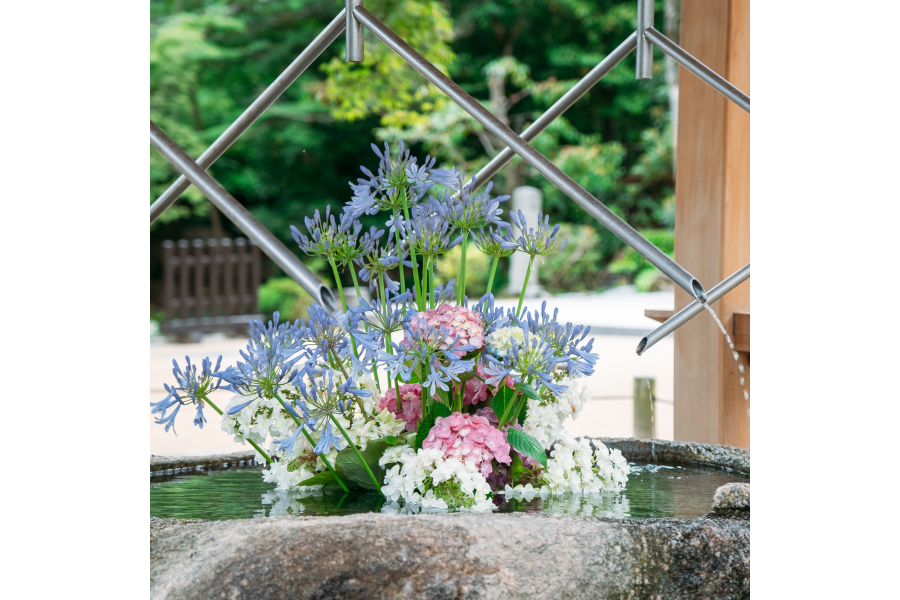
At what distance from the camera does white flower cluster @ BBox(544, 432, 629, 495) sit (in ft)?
3.54

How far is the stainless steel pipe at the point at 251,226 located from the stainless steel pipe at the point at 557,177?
263 mm

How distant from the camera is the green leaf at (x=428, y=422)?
102 centimetres

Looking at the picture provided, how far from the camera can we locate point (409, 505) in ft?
3.22

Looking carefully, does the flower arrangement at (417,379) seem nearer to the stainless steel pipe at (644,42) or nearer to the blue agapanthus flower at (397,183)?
the blue agapanthus flower at (397,183)

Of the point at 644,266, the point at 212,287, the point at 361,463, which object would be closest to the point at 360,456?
the point at 361,463

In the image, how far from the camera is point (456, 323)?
98 cm

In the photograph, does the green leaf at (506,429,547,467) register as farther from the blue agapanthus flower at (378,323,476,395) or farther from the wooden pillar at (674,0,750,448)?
the wooden pillar at (674,0,750,448)

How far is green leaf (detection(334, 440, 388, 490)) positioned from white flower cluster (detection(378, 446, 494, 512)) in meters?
0.05

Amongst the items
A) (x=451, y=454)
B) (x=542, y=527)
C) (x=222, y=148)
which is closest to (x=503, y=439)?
(x=451, y=454)

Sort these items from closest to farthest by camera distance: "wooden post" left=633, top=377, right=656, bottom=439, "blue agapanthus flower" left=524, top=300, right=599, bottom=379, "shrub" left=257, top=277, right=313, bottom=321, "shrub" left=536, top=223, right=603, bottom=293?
"blue agapanthus flower" left=524, top=300, right=599, bottom=379 < "wooden post" left=633, top=377, right=656, bottom=439 < "shrub" left=257, top=277, right=313, bottom=321 < "shrub" left=536, top=223, right=603, bottom=293

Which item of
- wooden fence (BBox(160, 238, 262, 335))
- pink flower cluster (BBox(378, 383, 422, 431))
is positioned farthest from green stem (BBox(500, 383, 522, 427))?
wooden fence (BBox(160, 238, 262, 335))

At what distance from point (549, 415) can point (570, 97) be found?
1.84 ft

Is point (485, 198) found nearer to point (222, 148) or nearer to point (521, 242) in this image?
point (521, 242)

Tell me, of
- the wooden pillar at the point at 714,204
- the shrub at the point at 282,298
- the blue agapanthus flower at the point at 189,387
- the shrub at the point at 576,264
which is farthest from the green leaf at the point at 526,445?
the shrub at the point at 576,264
